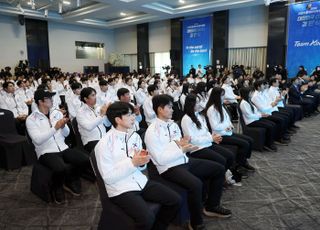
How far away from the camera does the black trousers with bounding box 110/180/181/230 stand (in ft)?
5.74

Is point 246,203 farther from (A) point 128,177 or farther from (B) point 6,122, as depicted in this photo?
(B) point 6,122

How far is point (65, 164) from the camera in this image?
2730 millimetres

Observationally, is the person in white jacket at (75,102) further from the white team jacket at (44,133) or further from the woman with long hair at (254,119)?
the woman with long hair at (254,119)

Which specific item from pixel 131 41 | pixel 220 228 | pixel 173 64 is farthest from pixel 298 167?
pixel 131 41

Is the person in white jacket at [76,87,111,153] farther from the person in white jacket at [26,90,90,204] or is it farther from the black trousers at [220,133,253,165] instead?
the black trousers at [220,133,253,165]

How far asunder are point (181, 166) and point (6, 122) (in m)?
2.95

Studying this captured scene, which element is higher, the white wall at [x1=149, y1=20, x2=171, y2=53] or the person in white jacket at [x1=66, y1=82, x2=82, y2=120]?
the white wall at [x1=149, y1=20, x2=171, y2=53]

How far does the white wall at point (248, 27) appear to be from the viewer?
11.8 m

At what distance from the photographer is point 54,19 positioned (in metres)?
13.9

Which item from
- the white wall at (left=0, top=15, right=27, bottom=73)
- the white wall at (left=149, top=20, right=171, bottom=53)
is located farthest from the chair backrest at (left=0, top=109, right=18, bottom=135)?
the white wall at (left=149, top=20, right=171, bottom=53)

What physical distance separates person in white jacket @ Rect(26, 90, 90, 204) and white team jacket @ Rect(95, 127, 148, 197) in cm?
98

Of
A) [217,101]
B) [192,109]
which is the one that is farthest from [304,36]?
[192,109]

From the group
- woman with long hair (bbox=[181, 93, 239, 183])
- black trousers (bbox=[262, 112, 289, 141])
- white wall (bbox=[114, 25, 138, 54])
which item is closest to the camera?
woman with long hair (bbox=[181, 93, 239, 183])

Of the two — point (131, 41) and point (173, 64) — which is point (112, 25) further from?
point (173, 64)
